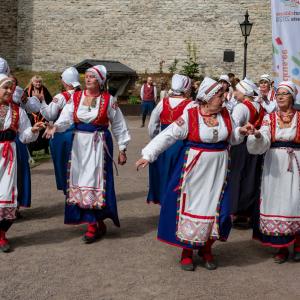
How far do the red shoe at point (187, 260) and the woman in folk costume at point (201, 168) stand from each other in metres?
0.01

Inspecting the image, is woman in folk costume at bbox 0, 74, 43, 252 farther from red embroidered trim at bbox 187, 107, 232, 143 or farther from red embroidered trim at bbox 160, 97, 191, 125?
red embroidered trim at bbox 160, 97, 191, 125

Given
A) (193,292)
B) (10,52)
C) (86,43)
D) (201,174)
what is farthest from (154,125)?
(10,52)

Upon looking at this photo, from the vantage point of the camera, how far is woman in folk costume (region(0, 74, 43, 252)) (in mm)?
5336

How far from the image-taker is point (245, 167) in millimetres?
6258

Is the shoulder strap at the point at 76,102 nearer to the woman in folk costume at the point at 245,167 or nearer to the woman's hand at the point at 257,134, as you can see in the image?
the woman in folk costume at the point at 245,167

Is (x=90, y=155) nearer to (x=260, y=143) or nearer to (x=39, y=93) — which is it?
(x=260, y=143)

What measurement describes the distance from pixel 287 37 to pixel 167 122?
2.08m

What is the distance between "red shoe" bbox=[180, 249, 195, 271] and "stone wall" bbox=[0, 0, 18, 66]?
29.1 meters

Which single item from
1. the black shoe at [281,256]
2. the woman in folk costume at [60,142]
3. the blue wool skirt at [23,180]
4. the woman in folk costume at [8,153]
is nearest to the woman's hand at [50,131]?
the woman in folk costume at [8,153]

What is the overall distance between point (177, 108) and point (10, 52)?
2765cm

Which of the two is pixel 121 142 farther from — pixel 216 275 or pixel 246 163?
pixel 216 275

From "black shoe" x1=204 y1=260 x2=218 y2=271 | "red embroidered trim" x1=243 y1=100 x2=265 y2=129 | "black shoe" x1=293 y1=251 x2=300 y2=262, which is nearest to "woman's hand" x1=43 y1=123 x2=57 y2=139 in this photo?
"black shoe" x1=204 y1=260 x2=218 y2=271

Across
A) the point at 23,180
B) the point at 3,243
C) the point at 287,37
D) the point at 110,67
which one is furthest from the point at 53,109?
the point at 110,67

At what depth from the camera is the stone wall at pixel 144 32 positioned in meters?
29.7
